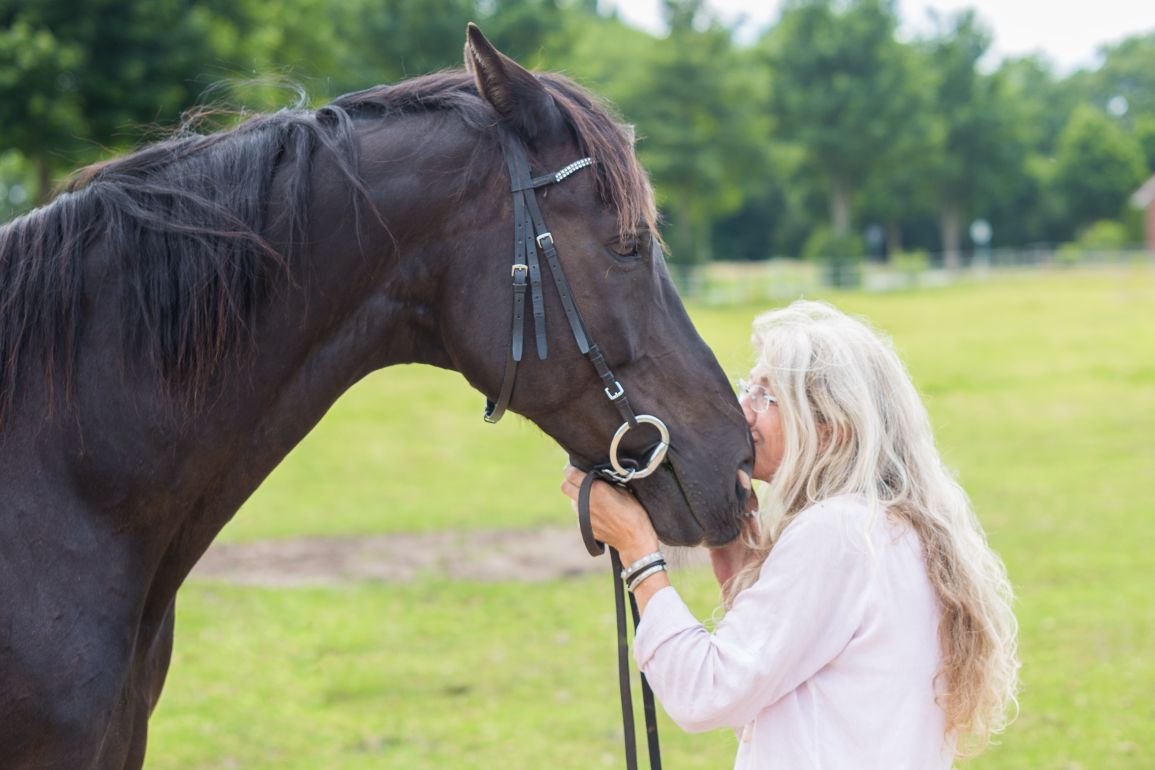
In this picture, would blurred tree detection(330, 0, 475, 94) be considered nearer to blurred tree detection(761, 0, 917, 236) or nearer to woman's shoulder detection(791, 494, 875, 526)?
blurred tree detection(761, 0, 917, 236)

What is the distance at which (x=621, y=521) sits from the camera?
2260 mm

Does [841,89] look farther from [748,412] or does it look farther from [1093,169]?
[748,412]

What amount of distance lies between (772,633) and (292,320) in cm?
114

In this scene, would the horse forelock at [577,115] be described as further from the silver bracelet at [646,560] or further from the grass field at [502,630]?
the grass field at [502,630]

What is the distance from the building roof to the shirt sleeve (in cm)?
5609

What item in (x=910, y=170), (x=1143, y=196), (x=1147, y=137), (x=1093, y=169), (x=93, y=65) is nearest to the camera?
(x=93, y=65)

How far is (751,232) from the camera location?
63.5 m

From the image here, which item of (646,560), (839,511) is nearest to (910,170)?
(839,511)

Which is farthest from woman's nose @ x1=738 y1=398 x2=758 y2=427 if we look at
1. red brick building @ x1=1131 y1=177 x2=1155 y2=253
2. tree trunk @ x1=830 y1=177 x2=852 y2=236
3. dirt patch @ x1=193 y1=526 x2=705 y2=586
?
red brick building @ x1=1131 y1=177 x2=1155 y2=253

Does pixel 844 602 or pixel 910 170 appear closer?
pixel 844 602

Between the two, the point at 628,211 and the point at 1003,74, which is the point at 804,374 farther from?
the point at 1003,74

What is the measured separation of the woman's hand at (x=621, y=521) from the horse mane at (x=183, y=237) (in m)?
0.56

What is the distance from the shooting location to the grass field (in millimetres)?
5508

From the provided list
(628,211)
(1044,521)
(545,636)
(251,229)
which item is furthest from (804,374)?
(1044,521)
